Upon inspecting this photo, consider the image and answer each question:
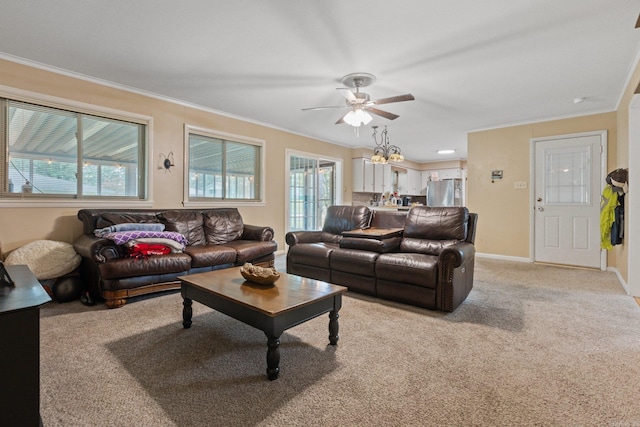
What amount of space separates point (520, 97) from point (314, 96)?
2793 millimetres

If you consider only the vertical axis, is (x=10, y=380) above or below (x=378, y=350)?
above

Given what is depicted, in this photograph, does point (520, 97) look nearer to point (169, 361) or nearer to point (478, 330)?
point (478, 330)

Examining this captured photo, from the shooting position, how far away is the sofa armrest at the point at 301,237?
4.12 meters

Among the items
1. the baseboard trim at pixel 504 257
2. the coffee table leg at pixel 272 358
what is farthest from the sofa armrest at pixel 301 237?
the baseboard trim at pixel 504 257

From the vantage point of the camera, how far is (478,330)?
8.06 feet

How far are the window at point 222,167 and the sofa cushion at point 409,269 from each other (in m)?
3.10

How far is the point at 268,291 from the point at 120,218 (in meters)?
2.40

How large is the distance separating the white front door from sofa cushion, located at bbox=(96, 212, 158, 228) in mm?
5978

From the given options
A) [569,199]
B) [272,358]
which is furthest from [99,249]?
[569,199]

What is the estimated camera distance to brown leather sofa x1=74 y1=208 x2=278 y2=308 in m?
2.90

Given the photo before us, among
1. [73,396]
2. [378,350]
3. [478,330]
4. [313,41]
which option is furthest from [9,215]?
[478,330]

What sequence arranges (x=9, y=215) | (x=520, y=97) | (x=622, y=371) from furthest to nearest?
1. (x=520, y=97)
2. (x=9, y=215)
3. (x=622, y=371)

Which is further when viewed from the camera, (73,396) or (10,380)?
(73,396)

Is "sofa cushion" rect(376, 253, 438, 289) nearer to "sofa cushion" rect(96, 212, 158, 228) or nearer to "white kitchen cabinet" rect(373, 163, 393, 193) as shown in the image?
"sofa cushion" rect(96, 212, 158, 228)
